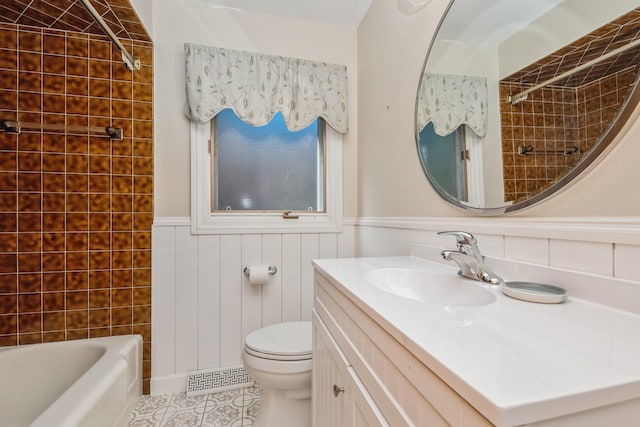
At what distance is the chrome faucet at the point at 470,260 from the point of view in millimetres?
792

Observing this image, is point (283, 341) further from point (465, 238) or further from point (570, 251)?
point (570, 251)

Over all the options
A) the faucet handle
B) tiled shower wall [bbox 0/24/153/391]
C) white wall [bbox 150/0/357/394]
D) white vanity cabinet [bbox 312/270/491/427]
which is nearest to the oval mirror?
the faucet handle

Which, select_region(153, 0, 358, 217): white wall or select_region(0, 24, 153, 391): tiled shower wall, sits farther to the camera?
select_region(153, 0, 358, 217): white wall

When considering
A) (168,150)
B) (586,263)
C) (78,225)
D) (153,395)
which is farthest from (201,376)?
(586,263)

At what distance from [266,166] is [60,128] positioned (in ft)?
3.53

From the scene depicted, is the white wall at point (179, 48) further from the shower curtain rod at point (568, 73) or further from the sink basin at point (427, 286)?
the shower curtain rod at point (568, 73)

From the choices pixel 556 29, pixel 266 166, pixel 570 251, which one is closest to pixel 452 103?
pixel 556 29

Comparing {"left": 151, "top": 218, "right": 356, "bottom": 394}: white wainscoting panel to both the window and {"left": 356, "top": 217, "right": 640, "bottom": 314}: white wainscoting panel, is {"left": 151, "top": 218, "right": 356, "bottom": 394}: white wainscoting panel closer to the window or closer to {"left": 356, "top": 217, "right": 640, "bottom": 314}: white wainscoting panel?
the window

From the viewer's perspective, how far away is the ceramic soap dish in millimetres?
600

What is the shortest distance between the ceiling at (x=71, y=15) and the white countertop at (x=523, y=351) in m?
1.73

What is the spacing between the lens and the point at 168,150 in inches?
66.1

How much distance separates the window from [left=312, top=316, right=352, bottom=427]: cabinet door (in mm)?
919

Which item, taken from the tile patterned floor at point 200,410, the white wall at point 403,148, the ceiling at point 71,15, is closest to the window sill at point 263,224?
the white wall at point 403,148

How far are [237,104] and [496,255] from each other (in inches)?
59.9
